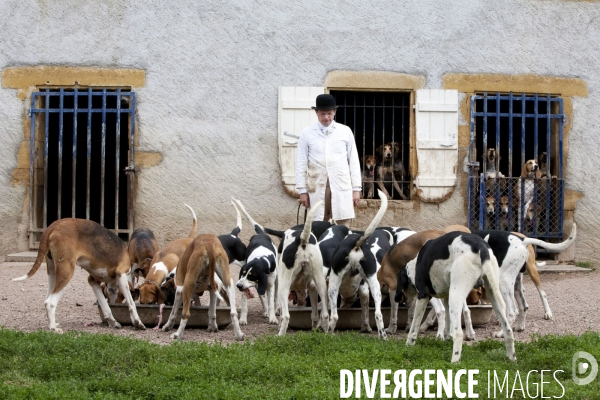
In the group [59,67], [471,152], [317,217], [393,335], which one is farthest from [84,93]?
[393,335]

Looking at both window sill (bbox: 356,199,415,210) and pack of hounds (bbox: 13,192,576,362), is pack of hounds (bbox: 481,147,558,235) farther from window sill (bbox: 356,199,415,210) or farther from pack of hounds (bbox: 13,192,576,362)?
pack of hounds (bbox: 13,192,576,362)

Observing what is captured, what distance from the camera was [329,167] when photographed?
9.99 m

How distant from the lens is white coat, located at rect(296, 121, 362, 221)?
998 cm

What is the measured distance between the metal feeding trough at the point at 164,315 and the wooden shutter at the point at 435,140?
5161 mm

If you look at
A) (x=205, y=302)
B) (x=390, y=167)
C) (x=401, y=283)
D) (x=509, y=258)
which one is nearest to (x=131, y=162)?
(x=205, y=302)

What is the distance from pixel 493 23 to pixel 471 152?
1.86 metres

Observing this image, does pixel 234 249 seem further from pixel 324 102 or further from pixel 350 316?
pixel 324 102

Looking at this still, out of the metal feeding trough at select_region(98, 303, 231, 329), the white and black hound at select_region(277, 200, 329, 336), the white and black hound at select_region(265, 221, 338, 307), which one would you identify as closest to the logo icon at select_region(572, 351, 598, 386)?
the white and black hound at select_region(277, 200, 329, 336)

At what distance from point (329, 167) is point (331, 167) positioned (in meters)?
0.02

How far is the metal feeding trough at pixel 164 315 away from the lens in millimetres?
8672

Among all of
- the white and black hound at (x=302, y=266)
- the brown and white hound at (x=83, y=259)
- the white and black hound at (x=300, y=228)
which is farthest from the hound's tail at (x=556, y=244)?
the brown and white hound at (x=83, y=259)

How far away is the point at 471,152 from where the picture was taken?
1329 cm

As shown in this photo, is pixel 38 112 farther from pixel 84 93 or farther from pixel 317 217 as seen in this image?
pixel 317 217

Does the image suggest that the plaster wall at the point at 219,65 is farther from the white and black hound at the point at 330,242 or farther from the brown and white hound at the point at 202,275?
the brown and white hound at the point at 202,275
